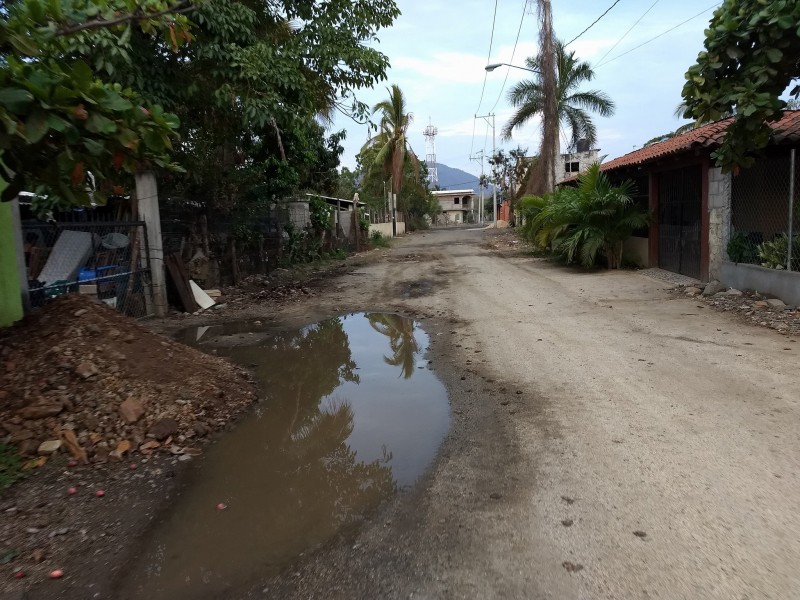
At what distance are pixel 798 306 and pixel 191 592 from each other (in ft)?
29.1

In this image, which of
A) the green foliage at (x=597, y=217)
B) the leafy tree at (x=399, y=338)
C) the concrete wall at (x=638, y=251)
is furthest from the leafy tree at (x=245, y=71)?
the concrete wall at (x=638, y=251)

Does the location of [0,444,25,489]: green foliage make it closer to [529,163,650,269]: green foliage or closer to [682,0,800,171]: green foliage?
[682,0,800,171]: green foliage

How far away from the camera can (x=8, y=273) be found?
569 centimetres

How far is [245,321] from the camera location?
381 inches

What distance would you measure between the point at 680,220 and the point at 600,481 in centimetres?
1106

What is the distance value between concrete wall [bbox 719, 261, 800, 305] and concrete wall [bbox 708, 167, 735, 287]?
30cm

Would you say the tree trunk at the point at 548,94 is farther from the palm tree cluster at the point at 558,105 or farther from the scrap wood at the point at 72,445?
the scrap wood at the point at 72,445

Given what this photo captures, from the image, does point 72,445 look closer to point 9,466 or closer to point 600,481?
point 9,466

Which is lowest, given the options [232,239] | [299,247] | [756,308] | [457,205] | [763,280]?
[756,308]

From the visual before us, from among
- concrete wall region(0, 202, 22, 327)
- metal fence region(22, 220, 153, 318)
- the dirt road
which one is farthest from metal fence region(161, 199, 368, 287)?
the dirt road

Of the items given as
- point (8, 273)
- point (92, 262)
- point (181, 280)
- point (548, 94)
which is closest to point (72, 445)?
point (8, 273)

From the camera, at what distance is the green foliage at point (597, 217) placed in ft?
46.3

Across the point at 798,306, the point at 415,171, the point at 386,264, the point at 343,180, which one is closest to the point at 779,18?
the point at 798,306

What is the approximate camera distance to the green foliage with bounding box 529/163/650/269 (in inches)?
555
